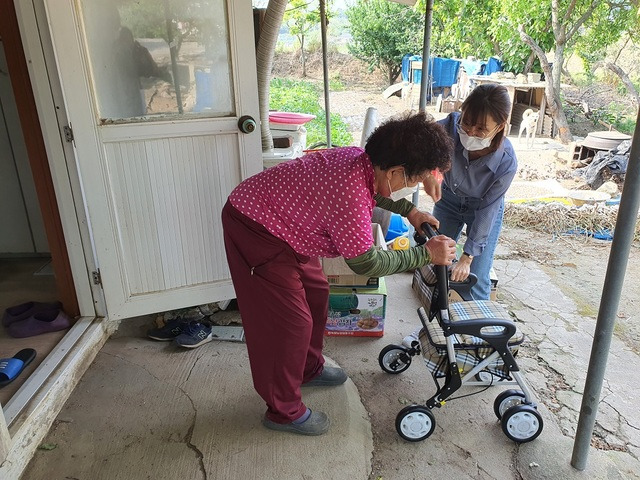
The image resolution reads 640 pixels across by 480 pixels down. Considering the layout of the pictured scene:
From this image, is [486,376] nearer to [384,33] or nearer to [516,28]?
[516,28]

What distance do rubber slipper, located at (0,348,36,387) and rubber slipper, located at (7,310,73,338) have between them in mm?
185

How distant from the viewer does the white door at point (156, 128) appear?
7.89 feet

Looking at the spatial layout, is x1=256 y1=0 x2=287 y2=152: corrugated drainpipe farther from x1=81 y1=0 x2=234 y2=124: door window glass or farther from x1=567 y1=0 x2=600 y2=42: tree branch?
x1=567 y1=0 x2=600 y2=42: tree branch

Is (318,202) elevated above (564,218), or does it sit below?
above

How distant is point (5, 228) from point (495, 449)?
374cm

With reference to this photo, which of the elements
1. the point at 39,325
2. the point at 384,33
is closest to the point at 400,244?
the point at 39,325

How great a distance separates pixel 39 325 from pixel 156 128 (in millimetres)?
1321

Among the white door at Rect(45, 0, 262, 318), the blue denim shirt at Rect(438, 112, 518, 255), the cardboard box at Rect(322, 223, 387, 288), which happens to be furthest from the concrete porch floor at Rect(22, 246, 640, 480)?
the blue denim shirt at Rect(438, 112, 518, 255)

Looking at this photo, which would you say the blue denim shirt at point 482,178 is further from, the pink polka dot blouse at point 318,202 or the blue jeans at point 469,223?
the pink polka dot blouse at point 318,202

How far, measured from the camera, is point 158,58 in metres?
2.56

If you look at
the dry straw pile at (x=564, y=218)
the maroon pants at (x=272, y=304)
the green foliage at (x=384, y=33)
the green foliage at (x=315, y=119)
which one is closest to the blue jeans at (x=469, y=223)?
the maroon pants at (x=272, y=304)

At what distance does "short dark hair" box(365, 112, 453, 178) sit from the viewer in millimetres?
1666

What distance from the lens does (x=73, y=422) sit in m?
2.23

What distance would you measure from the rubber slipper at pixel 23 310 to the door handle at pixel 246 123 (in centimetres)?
158
